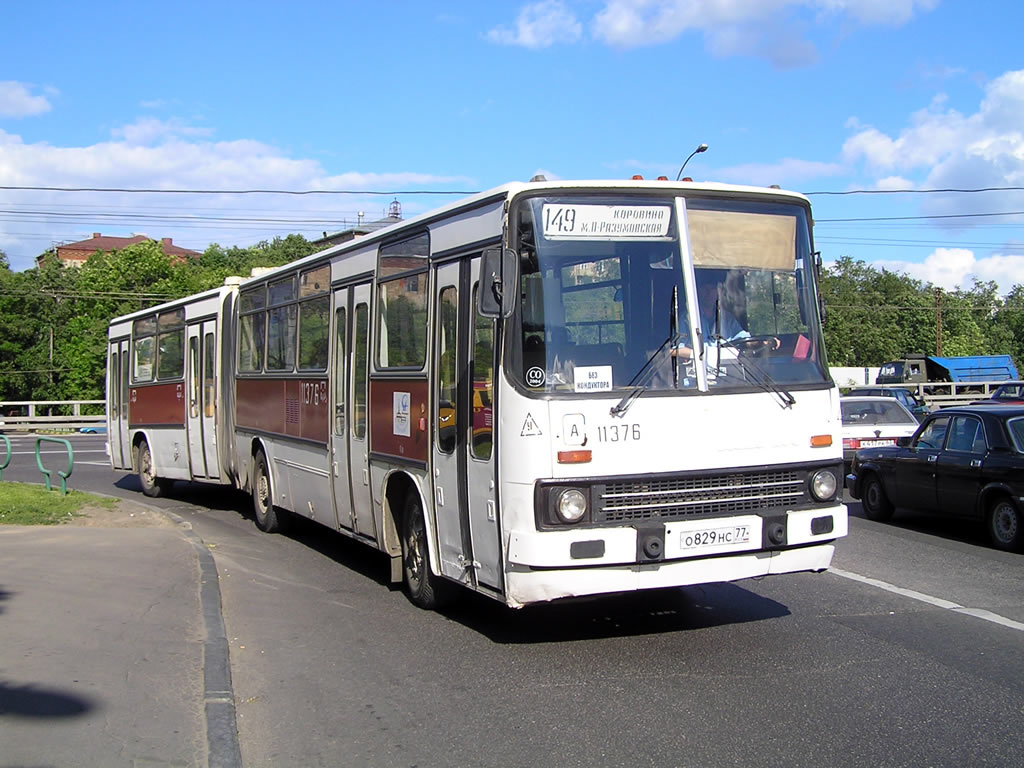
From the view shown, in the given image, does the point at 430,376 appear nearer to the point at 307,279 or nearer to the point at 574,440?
the point at 574,440

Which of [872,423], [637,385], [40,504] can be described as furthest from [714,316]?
[872,423]

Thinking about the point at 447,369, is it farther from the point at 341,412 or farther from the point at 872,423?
the point at 872,423

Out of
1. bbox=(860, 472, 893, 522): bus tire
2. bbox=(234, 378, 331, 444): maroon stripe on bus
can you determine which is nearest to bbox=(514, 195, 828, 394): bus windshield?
bbox=(234, 378, 331, 444): maroon stripe on bus

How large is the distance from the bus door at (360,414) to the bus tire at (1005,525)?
6911 millimetres

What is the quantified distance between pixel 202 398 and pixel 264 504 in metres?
3.20

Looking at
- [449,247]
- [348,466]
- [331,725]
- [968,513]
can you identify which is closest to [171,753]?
[331,725]

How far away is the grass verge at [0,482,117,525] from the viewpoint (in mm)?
13406

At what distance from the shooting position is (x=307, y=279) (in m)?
11.5

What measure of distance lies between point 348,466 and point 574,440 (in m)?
3.96

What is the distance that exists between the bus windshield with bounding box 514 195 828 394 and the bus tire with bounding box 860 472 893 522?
746 cm

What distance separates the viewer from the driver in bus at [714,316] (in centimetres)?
693

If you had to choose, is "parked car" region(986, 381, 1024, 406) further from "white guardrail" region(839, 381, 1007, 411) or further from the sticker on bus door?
the sticker on bus door

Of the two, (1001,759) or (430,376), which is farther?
(430,376)

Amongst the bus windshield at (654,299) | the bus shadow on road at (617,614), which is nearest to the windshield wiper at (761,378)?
the bus windshield at (654,299)
